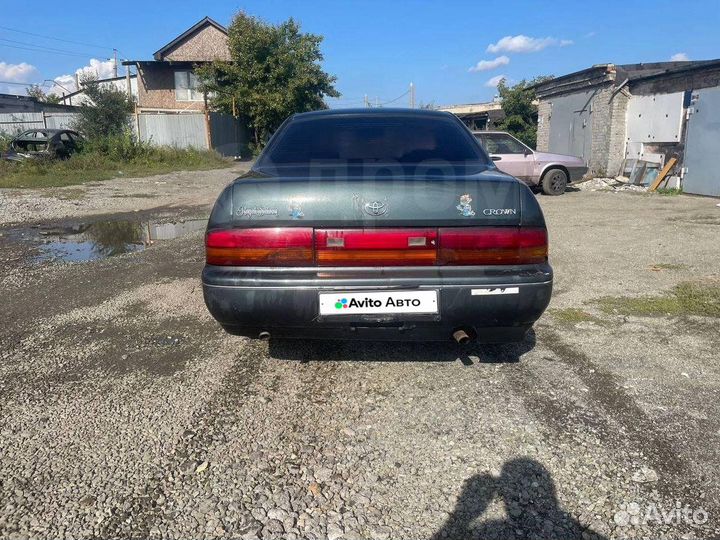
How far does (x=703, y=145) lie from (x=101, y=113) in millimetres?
20404

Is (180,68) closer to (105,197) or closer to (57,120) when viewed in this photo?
(57,120)

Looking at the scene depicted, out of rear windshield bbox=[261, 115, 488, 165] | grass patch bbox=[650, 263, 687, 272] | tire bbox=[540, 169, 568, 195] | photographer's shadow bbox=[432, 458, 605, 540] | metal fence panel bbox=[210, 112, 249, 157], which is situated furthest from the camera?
metal fence panel bbox=[210, 112, 249, 157]

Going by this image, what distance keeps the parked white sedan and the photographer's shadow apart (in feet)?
35.8

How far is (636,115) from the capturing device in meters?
14.8

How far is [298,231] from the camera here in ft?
8.06

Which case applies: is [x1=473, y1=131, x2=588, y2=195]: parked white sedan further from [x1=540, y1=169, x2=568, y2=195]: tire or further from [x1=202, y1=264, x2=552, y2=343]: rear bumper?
[x1=202, y1=264, x2=552, y2=343]: rear bumper

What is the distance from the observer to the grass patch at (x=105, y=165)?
48.9ft

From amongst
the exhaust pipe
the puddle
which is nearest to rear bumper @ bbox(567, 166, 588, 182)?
the puddle

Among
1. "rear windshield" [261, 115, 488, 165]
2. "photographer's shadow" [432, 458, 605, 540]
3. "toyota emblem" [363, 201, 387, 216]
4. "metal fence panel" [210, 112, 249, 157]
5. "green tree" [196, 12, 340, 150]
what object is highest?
"green tree" [196, 12, 340, 150]

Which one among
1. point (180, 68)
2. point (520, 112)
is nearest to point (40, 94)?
point (180, 68)

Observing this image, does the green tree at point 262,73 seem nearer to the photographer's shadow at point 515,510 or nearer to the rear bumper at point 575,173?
the rear bumper at point 575,173

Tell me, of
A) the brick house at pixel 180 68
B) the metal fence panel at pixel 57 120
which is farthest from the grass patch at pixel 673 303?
the brick house at pixel 180 68

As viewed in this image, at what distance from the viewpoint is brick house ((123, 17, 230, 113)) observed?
32781 millimetres

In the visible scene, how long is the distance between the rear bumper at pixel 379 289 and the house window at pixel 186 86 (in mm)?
33543
